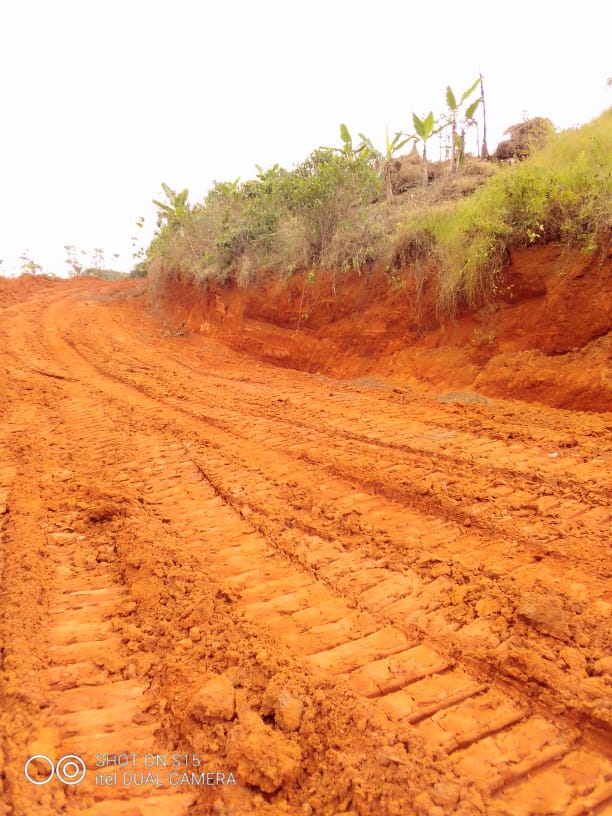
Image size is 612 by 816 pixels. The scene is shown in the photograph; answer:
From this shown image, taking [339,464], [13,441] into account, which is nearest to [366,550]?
[339,464]

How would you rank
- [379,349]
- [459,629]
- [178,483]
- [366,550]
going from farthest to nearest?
[379,349] → [178,483] → [366,550] → [459,629]

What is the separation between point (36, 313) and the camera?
41.5 ft

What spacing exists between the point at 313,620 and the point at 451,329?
17.1 ft

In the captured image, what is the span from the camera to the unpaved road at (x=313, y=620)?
5.12 feet

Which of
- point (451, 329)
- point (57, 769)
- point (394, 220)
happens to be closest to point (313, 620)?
point (57, 769)

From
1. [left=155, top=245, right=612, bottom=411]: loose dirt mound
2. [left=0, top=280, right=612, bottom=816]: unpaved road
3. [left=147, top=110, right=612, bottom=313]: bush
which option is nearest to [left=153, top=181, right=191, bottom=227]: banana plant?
[left=147, top=110, right=612, bottom=313]: bush

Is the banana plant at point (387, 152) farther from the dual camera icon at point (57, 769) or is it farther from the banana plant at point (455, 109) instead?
the dual camera icon at point (57, 769)

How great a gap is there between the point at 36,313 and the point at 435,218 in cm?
1047

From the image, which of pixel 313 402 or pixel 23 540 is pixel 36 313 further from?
pixel 23 540

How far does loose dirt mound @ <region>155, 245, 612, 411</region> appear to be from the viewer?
5.35 meters

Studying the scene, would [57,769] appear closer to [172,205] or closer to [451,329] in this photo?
[451,329]

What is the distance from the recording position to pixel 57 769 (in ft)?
5.15

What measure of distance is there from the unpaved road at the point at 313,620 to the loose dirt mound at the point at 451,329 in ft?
2.98

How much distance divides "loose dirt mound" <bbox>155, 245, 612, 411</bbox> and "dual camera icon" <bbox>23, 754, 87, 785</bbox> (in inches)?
200
